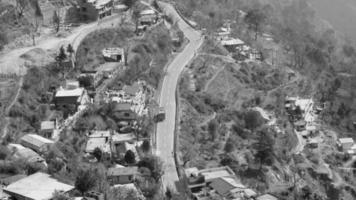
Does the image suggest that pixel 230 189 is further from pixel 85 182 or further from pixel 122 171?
pixel 85 182

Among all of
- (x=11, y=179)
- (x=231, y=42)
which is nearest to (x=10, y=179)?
(x=11, y=179)

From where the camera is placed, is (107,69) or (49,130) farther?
(107,69)

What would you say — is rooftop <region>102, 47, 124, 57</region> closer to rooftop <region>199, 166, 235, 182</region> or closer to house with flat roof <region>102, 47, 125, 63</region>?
house with flat roof <region>102, 47, 125, 63</region>

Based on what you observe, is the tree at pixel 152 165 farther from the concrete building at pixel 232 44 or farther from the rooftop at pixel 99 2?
the concrete building at pixel 232 44

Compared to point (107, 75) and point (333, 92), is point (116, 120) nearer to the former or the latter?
point (107, 75)

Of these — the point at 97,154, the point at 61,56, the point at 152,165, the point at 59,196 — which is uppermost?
the point at 61,56

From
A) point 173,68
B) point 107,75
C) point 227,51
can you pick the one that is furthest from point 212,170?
point 227,51

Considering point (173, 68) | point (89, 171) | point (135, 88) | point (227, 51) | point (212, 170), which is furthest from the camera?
point (227, 51)
